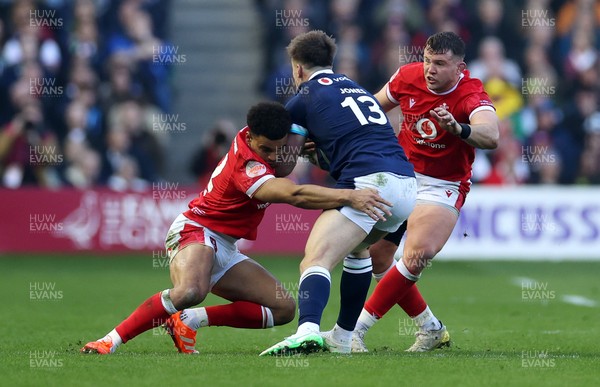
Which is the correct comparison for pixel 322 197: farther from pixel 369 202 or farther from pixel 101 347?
pixel 101 347

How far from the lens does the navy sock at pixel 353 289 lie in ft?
27.0

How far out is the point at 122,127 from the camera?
18922 millimetres

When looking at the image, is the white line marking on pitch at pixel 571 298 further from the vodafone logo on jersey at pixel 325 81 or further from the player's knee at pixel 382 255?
the vodafone logo on jersey at pixel 325 81

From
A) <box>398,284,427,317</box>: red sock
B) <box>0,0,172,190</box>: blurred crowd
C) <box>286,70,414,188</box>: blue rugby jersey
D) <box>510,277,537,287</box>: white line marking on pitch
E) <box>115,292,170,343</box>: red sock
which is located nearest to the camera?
<box>286,70,414,188</box>: blue rugby jersey

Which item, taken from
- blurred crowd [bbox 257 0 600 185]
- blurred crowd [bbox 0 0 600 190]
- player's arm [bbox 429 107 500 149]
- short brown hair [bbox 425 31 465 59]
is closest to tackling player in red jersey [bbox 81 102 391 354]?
player's arm [bbox 429 107 500 149]

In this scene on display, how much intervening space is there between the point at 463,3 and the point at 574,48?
213cm

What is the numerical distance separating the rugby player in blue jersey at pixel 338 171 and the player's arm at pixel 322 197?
8 cm

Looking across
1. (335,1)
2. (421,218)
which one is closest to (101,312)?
(421,218)

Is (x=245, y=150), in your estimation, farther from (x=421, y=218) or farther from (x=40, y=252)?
(x=40, y=252)

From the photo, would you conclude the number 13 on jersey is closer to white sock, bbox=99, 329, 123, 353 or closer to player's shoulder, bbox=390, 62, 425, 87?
player's shoulder, bbox=390, 62, 425, 87

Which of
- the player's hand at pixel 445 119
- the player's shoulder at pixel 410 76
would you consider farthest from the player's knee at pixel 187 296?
the player's shoulder at pixel 410 76

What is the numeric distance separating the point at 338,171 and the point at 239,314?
1354mm

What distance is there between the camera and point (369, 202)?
761cm

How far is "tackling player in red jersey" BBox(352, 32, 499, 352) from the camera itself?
855cm
